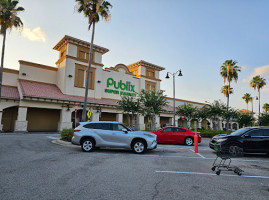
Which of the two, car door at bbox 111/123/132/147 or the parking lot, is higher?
car door at bbox 111/123/132/147

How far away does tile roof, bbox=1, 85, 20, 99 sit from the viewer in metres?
21.3

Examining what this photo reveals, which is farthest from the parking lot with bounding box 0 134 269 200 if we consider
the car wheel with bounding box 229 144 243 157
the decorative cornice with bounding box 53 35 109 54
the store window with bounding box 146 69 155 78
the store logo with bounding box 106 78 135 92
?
the store window with bounding box 146 69 155 78

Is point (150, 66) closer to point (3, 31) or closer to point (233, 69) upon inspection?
point (233, 69)

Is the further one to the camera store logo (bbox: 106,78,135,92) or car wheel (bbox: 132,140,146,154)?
store logo (bbox: 106,78,135,92)

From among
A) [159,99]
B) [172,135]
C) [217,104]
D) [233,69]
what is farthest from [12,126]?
[233,69]

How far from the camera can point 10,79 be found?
79.5ft

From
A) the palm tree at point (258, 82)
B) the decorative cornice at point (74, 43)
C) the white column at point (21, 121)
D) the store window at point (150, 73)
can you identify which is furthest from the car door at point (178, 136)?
the palm tree at point (258, 82)

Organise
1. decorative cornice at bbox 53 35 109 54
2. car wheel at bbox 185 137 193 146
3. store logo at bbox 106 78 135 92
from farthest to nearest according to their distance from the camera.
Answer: store logo at bbox 106 78 135 92, decorative cornice at bbox 53 35 109 54, car wheel at bbox 185 137 193 146

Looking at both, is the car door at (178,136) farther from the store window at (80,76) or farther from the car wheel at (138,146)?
the store window at (80,76)

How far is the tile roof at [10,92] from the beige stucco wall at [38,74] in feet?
6.61

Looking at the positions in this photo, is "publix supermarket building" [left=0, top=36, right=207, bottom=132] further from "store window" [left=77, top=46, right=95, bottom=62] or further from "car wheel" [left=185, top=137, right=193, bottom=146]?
"car wheel" [left=185, top=137, right=193, bottom=146]

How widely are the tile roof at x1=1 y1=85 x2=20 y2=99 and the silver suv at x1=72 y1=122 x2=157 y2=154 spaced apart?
53.4ft

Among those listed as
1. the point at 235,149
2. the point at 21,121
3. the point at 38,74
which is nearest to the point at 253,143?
the point at 235,149

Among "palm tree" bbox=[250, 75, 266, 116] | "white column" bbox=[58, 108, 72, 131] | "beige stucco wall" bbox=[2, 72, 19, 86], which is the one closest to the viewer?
"beige stucco wall" bbox=[2, 72, 19, 86]
